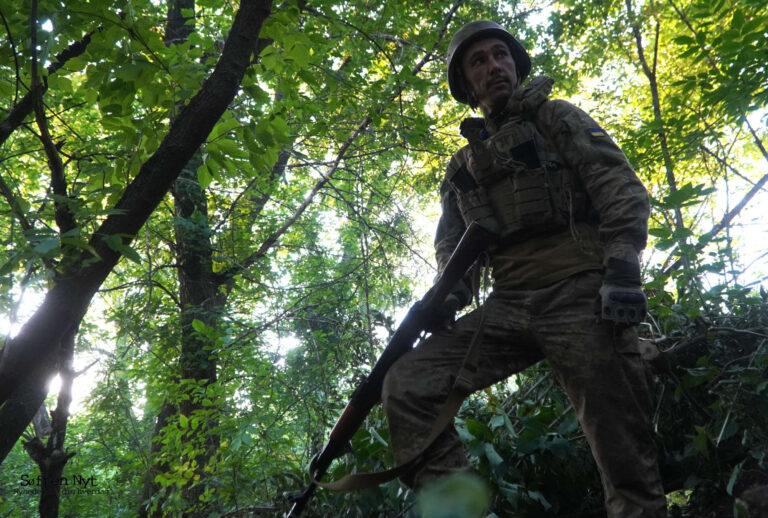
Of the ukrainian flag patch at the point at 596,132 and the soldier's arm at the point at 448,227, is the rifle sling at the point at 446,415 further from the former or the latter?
the ukrainian flag patch at the point at 596,132

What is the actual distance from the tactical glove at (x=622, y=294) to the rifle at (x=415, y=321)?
1.91 ft

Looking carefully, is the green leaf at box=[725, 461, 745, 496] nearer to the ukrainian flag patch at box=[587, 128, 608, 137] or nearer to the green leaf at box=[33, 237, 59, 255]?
the ukrainian flag patch at box=[587, 128, 608, 137]

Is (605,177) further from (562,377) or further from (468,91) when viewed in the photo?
(468,91)

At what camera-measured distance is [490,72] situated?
9.00ft

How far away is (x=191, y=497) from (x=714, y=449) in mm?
4880

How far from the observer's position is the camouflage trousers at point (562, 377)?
198cm

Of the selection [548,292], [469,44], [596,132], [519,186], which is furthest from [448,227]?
[469,44]

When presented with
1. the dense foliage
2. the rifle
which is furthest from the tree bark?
the rifle

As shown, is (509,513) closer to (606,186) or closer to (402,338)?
(402,338)

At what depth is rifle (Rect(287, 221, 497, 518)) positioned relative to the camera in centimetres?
242

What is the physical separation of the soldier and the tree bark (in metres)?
1.17

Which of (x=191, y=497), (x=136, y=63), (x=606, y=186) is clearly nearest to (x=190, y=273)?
(x=191, y=497)

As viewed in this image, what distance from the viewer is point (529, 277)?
2.36 m

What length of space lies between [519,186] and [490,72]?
2.39ft
